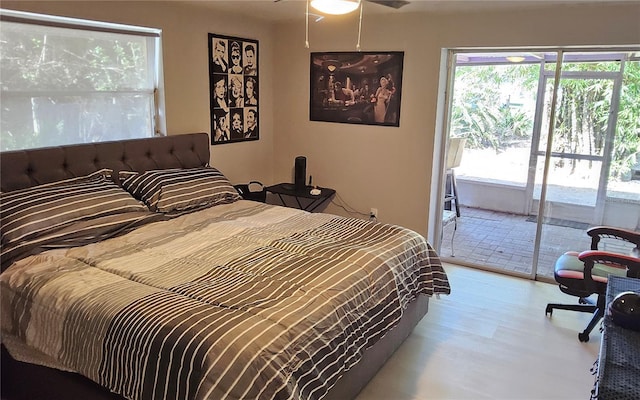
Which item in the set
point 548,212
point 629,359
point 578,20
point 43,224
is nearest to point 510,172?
point 548,212

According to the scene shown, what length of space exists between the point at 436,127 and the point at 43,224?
2993 mm

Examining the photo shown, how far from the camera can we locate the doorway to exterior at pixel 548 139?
12.1ft

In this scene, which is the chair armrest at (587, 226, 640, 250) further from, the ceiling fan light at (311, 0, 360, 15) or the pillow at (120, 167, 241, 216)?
the pillow at (120, 167, 241, 216)

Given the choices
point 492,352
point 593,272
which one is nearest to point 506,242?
point 593,272

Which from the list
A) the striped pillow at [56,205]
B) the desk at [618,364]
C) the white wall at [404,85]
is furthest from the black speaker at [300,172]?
the desk at [618,364]

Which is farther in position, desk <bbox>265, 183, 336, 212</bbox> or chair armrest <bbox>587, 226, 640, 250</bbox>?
desk <bbox>265, 183, 336, 212</bbox>

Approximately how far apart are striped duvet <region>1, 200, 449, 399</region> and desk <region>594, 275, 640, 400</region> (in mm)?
999

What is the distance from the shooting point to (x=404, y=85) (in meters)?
4.19

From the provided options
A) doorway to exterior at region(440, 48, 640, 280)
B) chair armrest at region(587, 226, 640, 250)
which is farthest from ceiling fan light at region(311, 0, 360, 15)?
chair armrest at region(587, 226, 640, 250)

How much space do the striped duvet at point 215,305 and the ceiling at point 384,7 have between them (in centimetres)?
176

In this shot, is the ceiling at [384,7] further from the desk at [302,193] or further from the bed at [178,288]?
the desk at [302,193]

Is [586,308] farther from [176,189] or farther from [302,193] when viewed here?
[176,189]

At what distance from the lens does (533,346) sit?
3.02 m

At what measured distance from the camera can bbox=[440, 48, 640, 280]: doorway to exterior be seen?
370 centimetres
